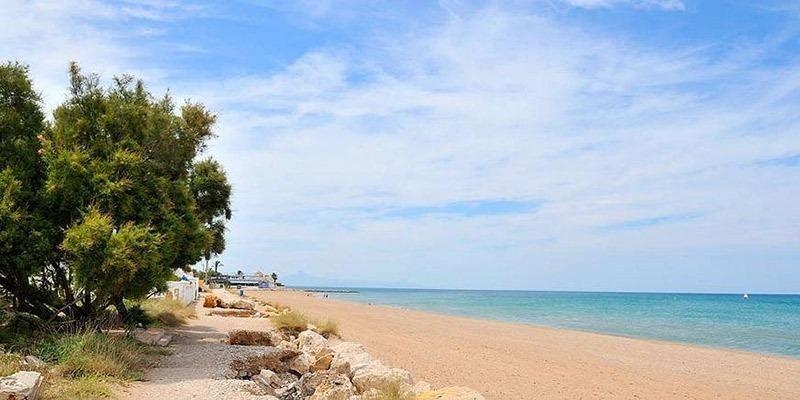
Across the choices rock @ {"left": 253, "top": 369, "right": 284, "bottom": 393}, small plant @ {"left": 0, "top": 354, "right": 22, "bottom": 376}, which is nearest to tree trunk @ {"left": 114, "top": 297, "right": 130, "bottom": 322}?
small plant @ {"left": 0, "top": 354, "right": 22, "bottom": 376}

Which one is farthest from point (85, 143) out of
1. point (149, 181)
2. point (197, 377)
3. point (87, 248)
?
point (197, 377)

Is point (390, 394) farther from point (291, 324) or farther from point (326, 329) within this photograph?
point (326, 329)

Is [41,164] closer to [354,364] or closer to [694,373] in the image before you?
[354,364]

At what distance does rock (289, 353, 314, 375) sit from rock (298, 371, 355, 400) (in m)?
0.81

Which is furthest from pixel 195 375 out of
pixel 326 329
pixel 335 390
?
pixel 326 329

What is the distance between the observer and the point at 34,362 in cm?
1050

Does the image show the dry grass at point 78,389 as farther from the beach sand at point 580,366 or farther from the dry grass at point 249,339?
the beach sand at point 580,366

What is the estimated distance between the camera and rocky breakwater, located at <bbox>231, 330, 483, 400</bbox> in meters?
9.88

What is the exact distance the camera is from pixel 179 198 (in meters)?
15.4

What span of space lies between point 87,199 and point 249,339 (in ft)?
17.5

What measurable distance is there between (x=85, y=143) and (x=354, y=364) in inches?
299

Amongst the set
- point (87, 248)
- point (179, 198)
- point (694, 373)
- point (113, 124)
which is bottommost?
point (694, 373)

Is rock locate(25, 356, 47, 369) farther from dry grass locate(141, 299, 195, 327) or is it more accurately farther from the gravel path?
dry grass locate(141, 299, 195, 327)

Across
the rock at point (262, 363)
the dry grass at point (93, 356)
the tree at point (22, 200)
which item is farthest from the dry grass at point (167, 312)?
the rock at point (262, 363)
